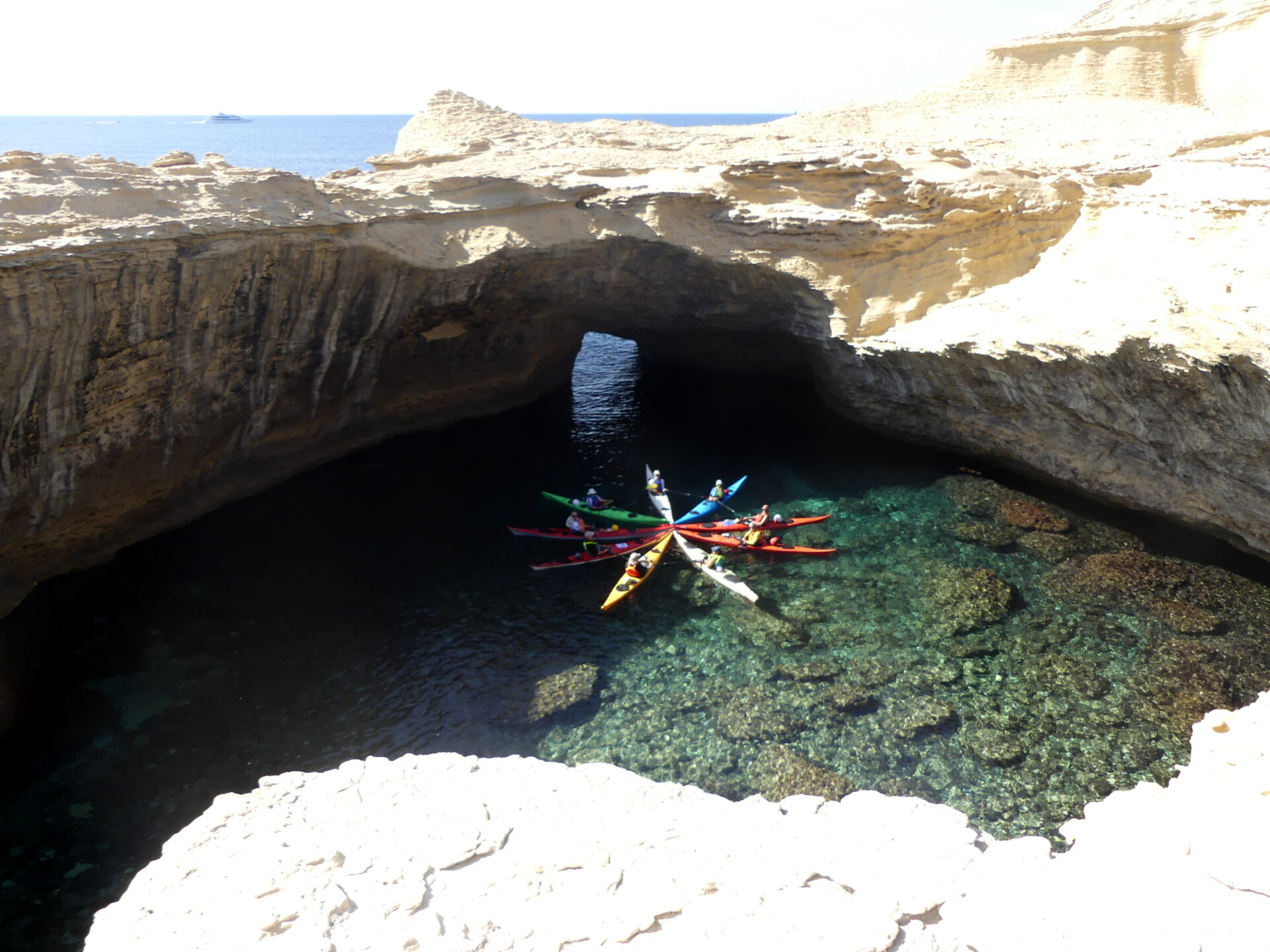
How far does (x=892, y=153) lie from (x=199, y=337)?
17.9 metres

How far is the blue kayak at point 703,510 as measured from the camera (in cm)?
1864

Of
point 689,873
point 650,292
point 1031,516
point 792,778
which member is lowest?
point 792,778

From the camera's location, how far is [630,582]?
15.9 m

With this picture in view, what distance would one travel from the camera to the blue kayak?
18641 millimetres

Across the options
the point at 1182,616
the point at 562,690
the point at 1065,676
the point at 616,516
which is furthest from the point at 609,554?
the point at 1182,616

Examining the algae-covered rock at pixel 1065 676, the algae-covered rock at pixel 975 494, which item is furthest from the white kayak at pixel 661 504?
the algae-covered rock at pixel 1065 676

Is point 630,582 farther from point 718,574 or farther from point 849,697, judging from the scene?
point 849,697

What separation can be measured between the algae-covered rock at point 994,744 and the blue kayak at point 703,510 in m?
8.18

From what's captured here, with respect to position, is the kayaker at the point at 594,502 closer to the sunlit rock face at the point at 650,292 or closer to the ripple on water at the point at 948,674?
the ripple on water at the point at 948,674

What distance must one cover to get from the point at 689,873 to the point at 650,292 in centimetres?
Answer: 1822

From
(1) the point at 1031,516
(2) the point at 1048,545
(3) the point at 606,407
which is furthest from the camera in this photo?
(3) the point at 606,407

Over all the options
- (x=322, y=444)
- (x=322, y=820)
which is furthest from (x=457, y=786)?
(x=322, y=444)

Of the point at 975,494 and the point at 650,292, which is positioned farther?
the point at 650,292

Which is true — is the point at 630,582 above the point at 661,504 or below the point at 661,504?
below
